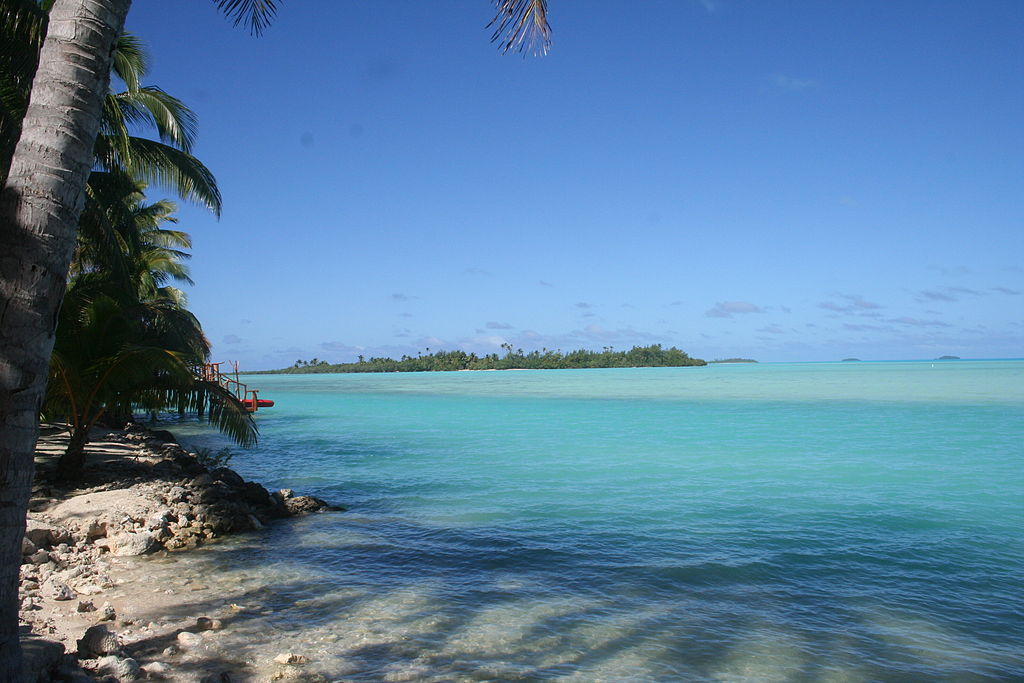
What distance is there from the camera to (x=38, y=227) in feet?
9.40

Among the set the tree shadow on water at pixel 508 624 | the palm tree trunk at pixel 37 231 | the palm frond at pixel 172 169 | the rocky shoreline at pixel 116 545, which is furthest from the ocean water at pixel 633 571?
the palm frond at pixel 172 169

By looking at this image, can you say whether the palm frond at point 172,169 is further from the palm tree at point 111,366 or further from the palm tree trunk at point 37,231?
the palm tree trunk at point 37,231

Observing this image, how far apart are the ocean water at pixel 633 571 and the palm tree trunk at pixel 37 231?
262 cm

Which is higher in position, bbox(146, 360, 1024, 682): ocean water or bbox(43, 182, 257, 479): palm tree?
bbox(43, 182, 257, 479): palm tree

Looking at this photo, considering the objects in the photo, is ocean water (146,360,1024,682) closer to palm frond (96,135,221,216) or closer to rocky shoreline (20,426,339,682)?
rocky shoreline (20,426,339,682)

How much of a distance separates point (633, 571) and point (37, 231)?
6931 millimetres

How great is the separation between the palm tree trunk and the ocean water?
2.62 meters

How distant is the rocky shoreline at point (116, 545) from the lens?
4.52 meters

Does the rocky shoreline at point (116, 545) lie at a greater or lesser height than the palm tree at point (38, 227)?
lesser

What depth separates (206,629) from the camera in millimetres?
5520

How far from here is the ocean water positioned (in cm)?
536

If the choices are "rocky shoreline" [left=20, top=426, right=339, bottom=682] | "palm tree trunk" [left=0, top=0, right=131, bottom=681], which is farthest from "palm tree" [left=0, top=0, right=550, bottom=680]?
"rocky shoreline" [left=20, top=426, right=339, bottom=682]

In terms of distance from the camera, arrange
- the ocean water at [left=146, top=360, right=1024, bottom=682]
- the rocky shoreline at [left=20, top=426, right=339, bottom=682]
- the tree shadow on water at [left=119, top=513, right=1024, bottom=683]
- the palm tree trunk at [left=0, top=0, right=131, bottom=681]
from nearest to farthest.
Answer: the palm tree trunk at [left=0, top=0, right=131, bottom=681] < the rocky shoreline at [left=20, top=426, right=339, bottom=682] < the tree shadow on water at [left=119, top=513, right=1024, bottom=683] < the ocean water at [left=146, top=360, right=1024, bottom=682]

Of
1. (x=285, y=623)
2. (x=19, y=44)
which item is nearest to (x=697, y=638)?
(x=285, y=623)
